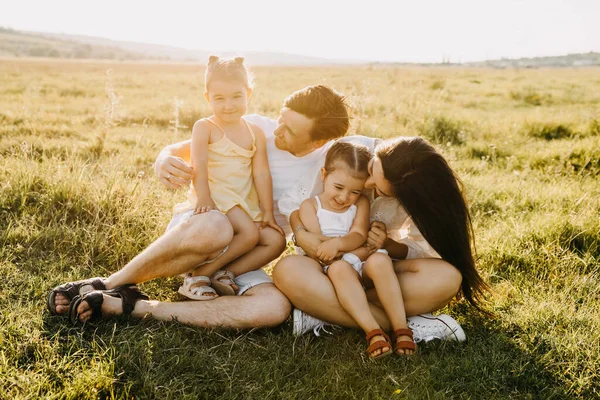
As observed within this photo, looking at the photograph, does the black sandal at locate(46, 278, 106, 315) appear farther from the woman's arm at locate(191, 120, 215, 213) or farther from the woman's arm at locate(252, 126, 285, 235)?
the woman's arm at locate(252, 126, 285, 235)

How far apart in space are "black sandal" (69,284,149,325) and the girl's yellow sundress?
63 centimetres

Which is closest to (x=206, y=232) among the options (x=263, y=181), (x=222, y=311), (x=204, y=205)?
(x=204, y=205)

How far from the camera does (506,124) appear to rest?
28.4 feet

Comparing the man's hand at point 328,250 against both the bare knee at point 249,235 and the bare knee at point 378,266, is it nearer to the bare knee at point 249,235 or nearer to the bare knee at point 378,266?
the bare knee at point 378,266

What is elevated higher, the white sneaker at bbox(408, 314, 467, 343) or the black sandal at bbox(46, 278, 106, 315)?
the black sandal at bbox(46, 278, 106, 315)

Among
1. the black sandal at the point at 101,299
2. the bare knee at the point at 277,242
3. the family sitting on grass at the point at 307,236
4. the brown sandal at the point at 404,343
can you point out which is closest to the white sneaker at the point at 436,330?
the family sitting on grass at the point at 307,236

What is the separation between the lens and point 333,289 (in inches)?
113

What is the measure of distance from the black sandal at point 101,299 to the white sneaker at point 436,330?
5.36 ft

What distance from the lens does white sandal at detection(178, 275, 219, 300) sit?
3.00 metres

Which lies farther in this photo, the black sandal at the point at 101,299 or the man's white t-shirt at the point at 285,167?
the man's white t-shirt at the point at 285,167

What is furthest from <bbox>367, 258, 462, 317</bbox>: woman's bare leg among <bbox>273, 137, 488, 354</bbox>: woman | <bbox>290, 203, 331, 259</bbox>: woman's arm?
<bbox>290, 203, 331, 259</bbox>: woman's arm

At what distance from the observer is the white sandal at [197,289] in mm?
3002

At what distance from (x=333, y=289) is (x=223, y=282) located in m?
0.69

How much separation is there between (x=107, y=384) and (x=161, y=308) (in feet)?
2.39
